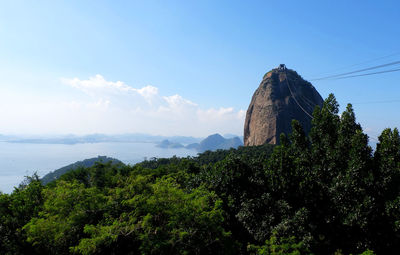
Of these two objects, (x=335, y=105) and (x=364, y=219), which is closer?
(x=364, y=219)

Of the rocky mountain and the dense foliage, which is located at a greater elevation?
the rocky mountain

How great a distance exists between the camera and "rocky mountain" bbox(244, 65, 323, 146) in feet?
222

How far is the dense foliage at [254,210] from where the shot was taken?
8359 mm

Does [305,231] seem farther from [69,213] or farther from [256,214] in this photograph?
[69,213]

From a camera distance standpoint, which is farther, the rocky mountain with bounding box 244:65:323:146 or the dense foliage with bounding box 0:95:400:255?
the rocky mountain with bounding box 244:65:323:146

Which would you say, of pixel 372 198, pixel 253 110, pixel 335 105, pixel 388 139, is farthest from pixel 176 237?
pixel 253 110

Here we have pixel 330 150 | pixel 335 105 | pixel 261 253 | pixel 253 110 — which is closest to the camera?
pixel 261 253

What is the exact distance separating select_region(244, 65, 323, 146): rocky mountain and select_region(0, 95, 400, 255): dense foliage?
177 feet

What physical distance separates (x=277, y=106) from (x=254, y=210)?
209 feet

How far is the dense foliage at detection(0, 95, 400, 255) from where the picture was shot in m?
8.36

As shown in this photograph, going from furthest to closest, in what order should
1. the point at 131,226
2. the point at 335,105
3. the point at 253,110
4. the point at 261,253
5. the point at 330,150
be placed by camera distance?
the point at 253,110, the point at 335,105, the point at 330,150, the point at 131,226, the point at 261,253

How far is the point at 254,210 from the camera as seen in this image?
1170 cm

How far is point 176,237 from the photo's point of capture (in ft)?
26.3

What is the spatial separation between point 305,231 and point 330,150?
5228mm
